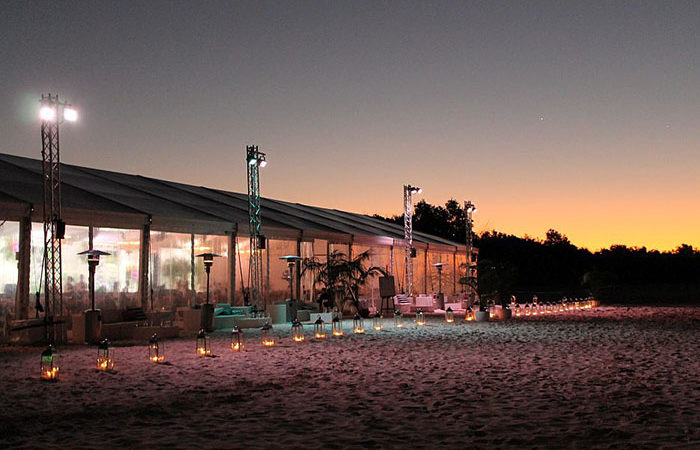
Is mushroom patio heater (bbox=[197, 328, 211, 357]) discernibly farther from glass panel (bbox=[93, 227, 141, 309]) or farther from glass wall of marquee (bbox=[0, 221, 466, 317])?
glass panel (bbox=[93, 227, 141, 309])

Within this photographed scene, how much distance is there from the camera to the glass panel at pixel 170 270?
17.4 m

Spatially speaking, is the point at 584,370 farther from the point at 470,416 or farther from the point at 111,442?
the point at 111,442

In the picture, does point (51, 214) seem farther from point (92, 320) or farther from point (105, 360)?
point (105, 360)

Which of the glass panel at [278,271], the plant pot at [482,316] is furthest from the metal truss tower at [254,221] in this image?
the plant pot at [482,316]

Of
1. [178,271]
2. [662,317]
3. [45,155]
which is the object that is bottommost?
[662,317]

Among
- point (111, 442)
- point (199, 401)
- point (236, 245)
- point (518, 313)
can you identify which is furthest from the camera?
point (518, 313)

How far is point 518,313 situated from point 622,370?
14649 millimetres

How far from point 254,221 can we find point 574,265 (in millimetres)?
39186

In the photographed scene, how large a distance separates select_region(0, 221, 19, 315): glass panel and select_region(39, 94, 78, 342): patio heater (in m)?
0.63

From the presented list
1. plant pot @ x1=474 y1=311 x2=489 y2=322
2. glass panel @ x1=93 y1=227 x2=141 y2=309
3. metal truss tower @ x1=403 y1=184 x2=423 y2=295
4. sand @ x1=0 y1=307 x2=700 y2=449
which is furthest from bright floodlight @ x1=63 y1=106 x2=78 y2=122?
metal truss tower @ x1=403 y1=184 x2=423 y2=295

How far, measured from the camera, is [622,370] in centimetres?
967

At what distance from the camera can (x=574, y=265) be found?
54.2m

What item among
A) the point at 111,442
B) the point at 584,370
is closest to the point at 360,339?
the point at 584,370

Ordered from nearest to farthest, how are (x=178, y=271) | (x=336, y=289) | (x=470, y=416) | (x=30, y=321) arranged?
1. (x=470, y=416)
2. (x=30, y=321)
3. (x=178, y=271)
4. (x=336, y=289)
